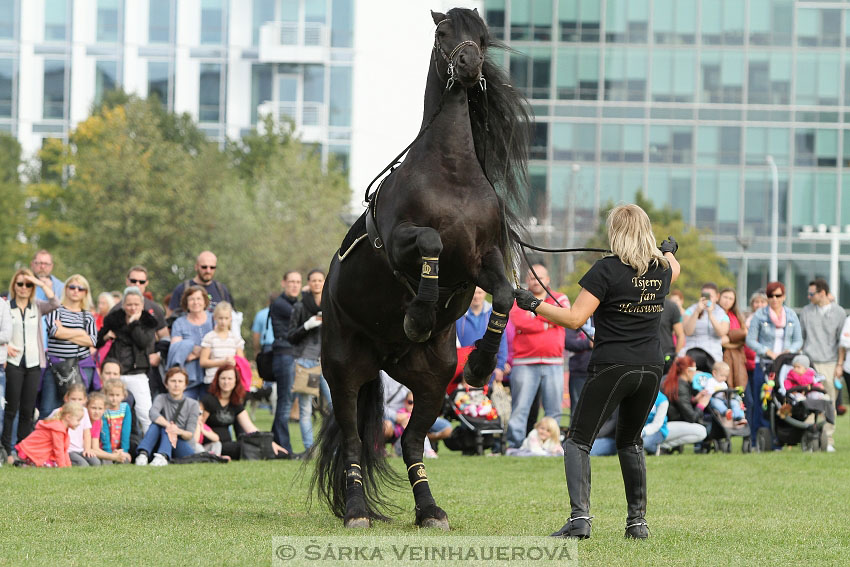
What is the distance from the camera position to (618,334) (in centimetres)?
687

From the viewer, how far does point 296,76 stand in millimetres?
48500

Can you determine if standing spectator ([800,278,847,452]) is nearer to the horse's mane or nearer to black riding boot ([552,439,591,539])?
the horse's mane

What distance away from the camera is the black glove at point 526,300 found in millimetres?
6672

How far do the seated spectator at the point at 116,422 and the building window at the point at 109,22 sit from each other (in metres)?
38.0

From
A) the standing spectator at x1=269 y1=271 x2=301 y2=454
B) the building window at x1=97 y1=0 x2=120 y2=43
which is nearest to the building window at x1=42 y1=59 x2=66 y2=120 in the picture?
the building window at x1=97 y1=0 x2=120 y2=43

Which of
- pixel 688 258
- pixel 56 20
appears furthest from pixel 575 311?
pixel 56 20

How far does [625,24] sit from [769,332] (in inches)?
1372

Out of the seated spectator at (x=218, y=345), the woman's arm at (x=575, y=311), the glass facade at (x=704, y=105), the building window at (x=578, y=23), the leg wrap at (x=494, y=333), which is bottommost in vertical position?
→ the seated spectator at (x=218, y=345)

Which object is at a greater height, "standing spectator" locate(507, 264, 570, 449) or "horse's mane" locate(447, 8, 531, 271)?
"horse's mane" locate(447, 8, 531, 271)

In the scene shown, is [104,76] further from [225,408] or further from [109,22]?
[225,408]

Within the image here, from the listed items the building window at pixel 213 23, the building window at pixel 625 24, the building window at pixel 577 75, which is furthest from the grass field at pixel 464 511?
the building window at pixel 213 23

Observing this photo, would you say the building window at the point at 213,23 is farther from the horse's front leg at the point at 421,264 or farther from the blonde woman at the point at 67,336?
the horse's front leg at the point at 421,264

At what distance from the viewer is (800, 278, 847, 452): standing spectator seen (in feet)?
51.1

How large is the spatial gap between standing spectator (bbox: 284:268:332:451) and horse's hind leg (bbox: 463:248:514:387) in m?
6.42
